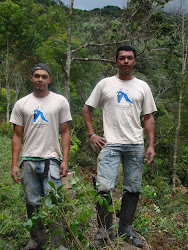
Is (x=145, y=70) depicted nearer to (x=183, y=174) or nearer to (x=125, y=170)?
(x=183, y=174)

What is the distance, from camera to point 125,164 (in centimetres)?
295

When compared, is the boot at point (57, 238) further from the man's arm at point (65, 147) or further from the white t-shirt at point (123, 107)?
the white t-shirt at point (123, 107)

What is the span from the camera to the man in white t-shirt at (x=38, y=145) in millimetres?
2662

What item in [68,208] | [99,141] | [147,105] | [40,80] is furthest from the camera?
[147,105]

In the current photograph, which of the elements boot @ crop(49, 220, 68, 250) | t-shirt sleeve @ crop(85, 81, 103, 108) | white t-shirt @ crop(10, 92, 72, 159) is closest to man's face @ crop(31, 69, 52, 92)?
white t-shirt @ crop(10, 92, 72, 159)

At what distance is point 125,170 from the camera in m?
2.95

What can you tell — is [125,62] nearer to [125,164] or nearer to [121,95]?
[121,95]

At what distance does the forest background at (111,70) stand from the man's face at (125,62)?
4.20ft

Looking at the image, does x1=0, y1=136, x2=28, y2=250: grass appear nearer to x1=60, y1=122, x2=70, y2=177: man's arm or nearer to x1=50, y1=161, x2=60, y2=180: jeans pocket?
x1=50, y1=161, x2=60, y2=180: jeans pocket

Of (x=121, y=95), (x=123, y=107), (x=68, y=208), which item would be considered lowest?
(x=68, y=208)

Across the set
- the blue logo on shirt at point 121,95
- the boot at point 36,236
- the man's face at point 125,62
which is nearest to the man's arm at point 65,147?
the boot at point 36,236

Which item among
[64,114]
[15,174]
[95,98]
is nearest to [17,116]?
[64,114]

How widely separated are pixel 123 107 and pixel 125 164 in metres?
0.63

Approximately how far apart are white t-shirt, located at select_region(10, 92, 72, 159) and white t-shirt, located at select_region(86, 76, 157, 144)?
0.48 m
